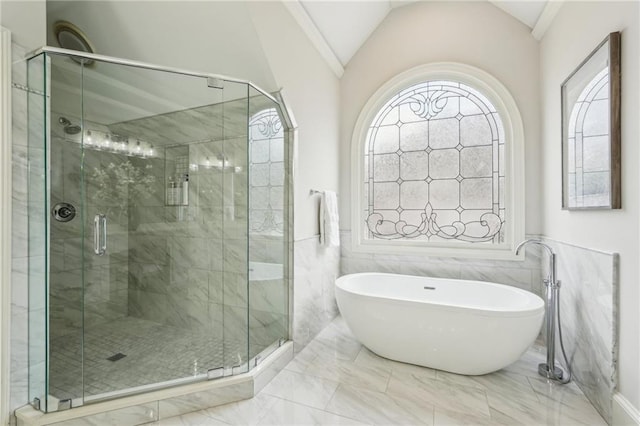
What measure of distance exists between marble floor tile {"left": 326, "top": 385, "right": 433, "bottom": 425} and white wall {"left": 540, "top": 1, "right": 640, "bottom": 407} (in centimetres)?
95

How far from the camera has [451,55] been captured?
2.79 metres

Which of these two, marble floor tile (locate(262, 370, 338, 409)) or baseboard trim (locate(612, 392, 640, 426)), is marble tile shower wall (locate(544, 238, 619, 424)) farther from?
marble floor tile (locate(262, 370, 338, 409))

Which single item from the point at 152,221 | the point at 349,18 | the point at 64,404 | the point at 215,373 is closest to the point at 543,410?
the point at 215,373

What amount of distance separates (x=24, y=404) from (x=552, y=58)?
3996 millimetres

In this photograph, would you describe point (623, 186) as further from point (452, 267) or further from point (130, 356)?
point (130, 356)

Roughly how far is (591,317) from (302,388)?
175 centimetres

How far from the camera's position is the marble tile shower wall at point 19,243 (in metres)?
1.40

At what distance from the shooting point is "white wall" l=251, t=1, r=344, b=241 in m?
2.08

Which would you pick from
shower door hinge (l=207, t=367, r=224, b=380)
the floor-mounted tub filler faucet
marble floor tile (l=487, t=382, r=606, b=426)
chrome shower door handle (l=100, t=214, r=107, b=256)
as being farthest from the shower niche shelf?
the floor-mounted tub filler faucet

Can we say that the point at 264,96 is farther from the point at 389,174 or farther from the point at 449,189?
the point at 449,189

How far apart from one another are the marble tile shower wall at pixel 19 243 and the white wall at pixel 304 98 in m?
1.31

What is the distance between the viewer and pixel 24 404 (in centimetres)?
143

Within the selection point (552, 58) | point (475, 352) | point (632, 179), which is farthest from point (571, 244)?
point (552, 58)

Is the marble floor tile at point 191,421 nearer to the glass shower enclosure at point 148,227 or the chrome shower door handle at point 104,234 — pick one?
the glass shower enclosure at point 148,227
